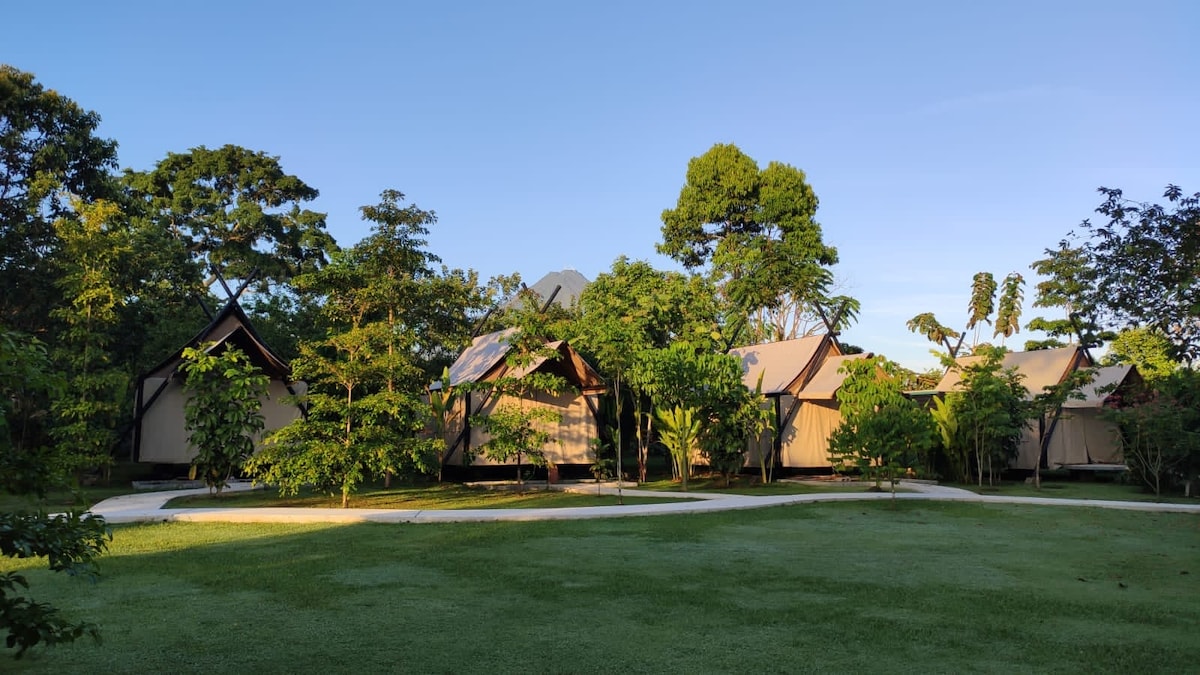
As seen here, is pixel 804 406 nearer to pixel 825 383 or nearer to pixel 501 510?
pixel 825 383

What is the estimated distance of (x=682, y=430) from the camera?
671 inches

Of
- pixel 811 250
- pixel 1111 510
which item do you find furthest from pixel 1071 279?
pixel 1111 510

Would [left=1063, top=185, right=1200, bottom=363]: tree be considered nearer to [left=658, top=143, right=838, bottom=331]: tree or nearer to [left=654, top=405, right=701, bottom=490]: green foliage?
[left=654, top=405, right=701, bottom=490]: green foliage

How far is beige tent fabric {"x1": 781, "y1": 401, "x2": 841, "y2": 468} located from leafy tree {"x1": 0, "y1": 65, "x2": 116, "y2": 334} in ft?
59.1

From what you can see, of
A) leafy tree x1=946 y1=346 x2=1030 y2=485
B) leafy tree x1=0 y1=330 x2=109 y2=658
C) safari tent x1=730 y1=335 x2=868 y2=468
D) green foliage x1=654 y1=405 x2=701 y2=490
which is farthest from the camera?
safari tent x1=730 y1=335 x2=868 y2=468

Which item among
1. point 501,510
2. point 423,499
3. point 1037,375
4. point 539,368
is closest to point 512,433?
point 423,499

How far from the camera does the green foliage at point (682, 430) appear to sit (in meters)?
17.0

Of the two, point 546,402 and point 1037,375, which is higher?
point 1037,375

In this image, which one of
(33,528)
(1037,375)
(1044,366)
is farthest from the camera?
(1044,366)

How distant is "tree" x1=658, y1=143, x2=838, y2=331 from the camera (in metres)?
31.5

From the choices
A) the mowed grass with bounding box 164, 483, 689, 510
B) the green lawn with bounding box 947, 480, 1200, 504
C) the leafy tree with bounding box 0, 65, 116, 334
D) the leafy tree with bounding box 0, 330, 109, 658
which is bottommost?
the green lawn with bounding box 947, 480, 1200, 504

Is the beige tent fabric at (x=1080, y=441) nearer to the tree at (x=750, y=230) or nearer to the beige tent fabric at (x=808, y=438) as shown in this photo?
the beige tent fabric at (x=808, y=438)

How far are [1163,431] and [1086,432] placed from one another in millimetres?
4764

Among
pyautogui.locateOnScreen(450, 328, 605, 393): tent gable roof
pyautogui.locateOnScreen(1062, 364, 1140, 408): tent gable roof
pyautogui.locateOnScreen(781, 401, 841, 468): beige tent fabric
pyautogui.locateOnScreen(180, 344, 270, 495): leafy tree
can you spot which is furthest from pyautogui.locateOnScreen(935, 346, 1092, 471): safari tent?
pyautogui.locateOnScreen(180, 344, 270, 495): leafy tree
